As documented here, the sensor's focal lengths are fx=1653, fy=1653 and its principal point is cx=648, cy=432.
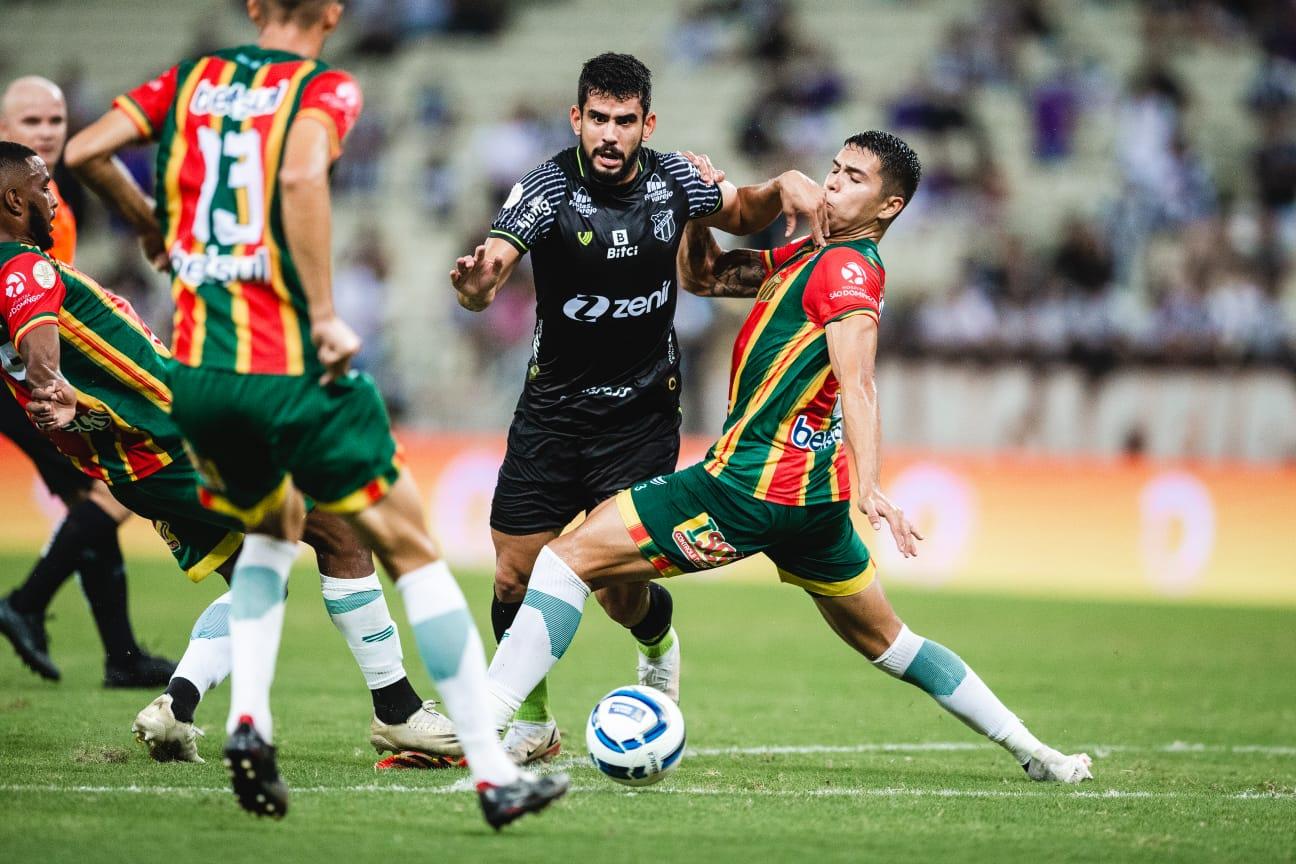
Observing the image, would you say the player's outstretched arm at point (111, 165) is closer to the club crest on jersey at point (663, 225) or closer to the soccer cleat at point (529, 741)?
the club crest on jersey at point (663, 225)

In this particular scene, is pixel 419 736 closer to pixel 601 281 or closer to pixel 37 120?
pixel 601 281

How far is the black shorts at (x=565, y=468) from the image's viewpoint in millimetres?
7016

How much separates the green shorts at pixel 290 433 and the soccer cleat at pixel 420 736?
165cm

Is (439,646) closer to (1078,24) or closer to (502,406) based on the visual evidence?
(502,406)

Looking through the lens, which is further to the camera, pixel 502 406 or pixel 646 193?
pixel 502 406

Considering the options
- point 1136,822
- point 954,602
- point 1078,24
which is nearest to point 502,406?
point 954,602

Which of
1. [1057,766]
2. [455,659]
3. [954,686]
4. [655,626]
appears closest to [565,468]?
[655,626]

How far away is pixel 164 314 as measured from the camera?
1873 cm

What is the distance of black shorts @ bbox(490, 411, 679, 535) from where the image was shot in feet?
23.0

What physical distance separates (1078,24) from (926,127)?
3340mm

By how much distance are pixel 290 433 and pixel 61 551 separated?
14.0 ft

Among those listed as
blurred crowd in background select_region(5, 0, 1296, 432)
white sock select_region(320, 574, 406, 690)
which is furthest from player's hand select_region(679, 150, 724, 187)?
blurred crowd in background select_region(5, 0, 1296, 432)

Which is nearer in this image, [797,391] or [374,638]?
[797,391]

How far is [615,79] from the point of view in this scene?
6.47 metres
